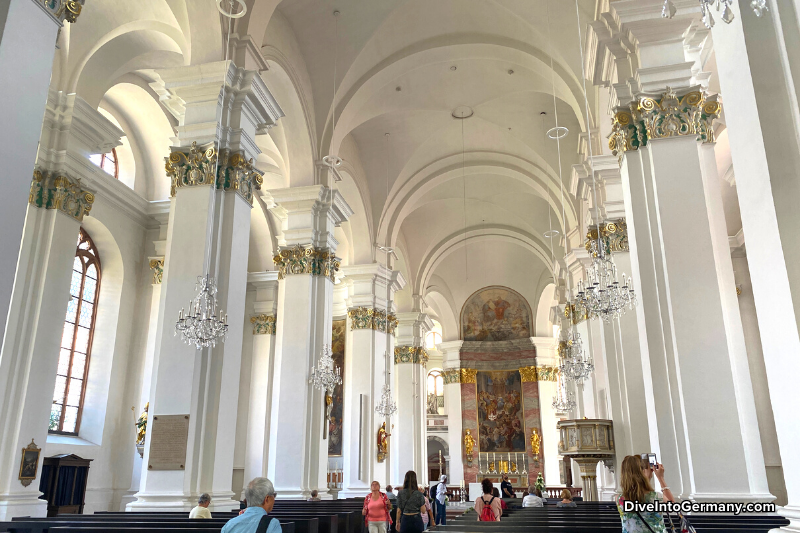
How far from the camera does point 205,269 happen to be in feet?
24.4

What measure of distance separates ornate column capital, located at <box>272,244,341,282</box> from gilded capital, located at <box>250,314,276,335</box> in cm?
651

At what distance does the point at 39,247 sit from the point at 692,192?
8.36 metres

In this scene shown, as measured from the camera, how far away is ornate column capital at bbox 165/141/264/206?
777 cm

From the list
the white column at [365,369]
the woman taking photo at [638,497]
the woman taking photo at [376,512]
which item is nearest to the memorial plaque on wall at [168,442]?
the woman taking photo at [376,512]

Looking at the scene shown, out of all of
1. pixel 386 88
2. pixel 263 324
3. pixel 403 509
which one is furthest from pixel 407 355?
pixel 403 509

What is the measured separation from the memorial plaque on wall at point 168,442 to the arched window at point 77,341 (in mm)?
6919

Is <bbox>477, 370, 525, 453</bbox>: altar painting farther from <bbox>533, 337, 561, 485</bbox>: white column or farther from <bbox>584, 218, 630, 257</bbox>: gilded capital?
<bbox>584, 218, 630, 257</bbox>: gilded capital

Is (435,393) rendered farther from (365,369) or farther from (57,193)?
(57,193)

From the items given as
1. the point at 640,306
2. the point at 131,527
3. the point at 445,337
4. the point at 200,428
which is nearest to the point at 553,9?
the point at 640,306

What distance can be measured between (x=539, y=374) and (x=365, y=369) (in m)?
12.8

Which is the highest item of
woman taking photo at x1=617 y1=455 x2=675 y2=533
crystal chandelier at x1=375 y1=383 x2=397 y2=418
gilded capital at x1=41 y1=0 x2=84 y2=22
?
gilded capital at x1=41 y1=0 x2=84 y2=22

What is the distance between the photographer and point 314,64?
12.0 m

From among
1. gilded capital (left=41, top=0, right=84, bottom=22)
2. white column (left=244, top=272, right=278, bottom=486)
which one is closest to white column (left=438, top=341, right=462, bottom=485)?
white column (left=244, top=272, right=278, bottom=486)

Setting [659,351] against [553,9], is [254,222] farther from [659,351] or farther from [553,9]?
[659,351]
